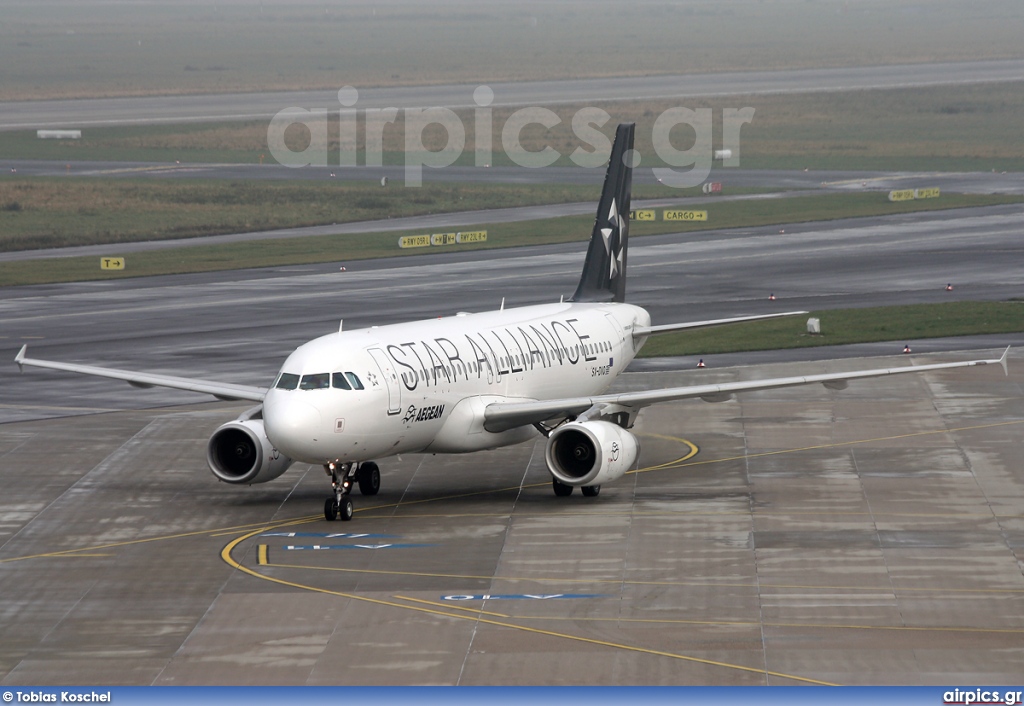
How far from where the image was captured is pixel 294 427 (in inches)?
1385

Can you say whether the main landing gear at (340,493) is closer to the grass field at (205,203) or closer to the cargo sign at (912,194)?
the grass field at (205,203)

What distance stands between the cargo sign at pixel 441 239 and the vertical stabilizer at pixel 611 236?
47722 mm

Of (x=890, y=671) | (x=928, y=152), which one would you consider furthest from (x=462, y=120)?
(x=890, y=671)

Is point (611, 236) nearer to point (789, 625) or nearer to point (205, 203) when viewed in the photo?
point (789, 625)

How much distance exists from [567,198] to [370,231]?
19.3m

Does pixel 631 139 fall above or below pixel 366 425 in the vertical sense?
above

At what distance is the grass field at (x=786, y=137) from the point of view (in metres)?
139

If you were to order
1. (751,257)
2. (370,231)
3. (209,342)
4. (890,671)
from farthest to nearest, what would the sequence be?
(370,231)
(751,257)
(209,342)
(890,671)

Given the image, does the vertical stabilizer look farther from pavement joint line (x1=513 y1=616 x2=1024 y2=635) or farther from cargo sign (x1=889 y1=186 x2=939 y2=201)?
cargo sign (x1=889 y1=186 x2=939 y2=201)

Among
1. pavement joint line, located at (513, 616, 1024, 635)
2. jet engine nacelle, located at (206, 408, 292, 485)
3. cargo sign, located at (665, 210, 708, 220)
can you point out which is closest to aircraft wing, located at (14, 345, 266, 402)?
jet engine nacelle, located at (206, 408, 292, 485)

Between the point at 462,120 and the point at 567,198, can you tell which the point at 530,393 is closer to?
the point at 567,198

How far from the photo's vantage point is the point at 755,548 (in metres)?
34.8
